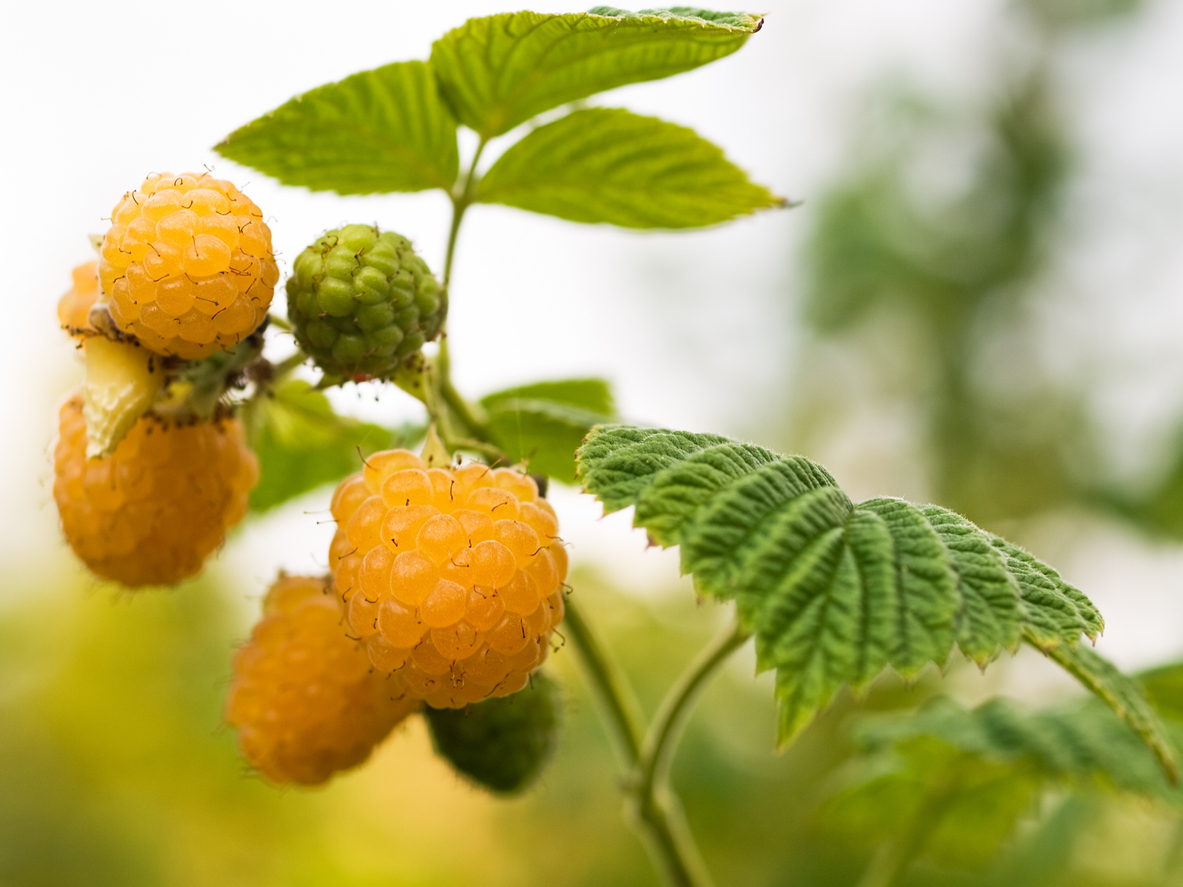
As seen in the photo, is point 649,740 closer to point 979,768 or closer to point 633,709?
point 633,709

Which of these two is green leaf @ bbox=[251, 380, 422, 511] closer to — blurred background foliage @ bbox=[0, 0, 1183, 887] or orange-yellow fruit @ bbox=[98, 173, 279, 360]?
orange-yellow fruit @ bbox=[98, 173, 279, 360]

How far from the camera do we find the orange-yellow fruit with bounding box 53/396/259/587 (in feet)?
3.31

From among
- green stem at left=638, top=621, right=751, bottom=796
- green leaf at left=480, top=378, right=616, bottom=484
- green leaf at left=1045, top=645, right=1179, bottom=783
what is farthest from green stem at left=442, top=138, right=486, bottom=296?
green leaf at left=1045, top=645, right=1179, bottom=783

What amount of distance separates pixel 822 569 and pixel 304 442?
0.93 metres

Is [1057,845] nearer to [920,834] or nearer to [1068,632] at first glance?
[920,834]

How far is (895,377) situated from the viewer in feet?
18.5

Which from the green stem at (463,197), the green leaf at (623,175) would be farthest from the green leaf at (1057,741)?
the green stem at (463,197)

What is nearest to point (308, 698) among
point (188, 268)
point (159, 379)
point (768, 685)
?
point (159, 379)

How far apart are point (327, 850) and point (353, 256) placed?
3981 mm

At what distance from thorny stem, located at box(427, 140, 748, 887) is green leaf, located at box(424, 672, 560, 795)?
8 centimetres

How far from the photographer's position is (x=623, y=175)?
3.99 ft

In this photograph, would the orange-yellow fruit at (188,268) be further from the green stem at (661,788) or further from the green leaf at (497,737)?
the green stem at (661,788)

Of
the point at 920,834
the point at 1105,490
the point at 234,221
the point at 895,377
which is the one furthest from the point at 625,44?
the point at 895,377

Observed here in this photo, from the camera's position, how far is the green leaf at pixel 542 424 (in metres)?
1.17
